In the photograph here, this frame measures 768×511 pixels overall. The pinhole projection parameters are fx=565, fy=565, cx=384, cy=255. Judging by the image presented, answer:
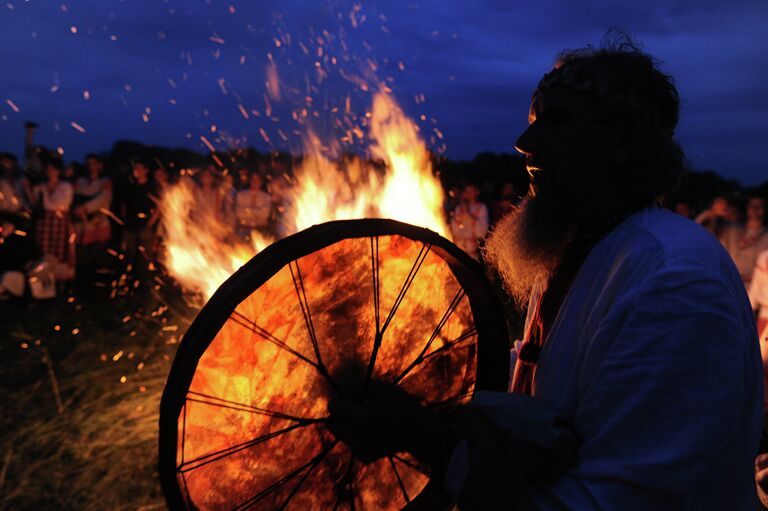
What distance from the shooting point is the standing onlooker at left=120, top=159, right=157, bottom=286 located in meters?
9.73

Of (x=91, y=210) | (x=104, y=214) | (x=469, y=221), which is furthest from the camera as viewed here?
(x=104, y=214)

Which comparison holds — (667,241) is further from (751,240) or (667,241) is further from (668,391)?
(751,240)

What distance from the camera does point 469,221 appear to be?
9.26 meters

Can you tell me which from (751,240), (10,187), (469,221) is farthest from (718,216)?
(10,187)

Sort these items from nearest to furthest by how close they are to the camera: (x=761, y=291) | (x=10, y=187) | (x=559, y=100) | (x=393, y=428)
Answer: (x=393, y=428)
(x=559, y=100)
(x=761, y=291)
(x=10, y=187)

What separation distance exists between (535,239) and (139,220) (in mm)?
9449

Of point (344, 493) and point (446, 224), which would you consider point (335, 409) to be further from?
point (446, 224)

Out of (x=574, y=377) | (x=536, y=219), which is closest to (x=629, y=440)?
(x=574, y=377)

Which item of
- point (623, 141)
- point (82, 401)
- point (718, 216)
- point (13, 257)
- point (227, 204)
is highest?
point (227, 204)

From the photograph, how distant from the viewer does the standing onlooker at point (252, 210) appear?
32.1ft

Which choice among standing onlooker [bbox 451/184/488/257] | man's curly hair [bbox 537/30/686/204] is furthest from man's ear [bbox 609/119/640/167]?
standing onlooker [bbox 451/184/488/257]

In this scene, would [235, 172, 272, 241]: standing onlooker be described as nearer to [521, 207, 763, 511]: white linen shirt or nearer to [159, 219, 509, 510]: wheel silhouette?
[159, 219, 509, 510]: wheel silhouette

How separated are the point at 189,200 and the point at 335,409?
9.64 m

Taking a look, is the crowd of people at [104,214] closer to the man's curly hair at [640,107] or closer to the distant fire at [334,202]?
the distant fire at [334,202]
